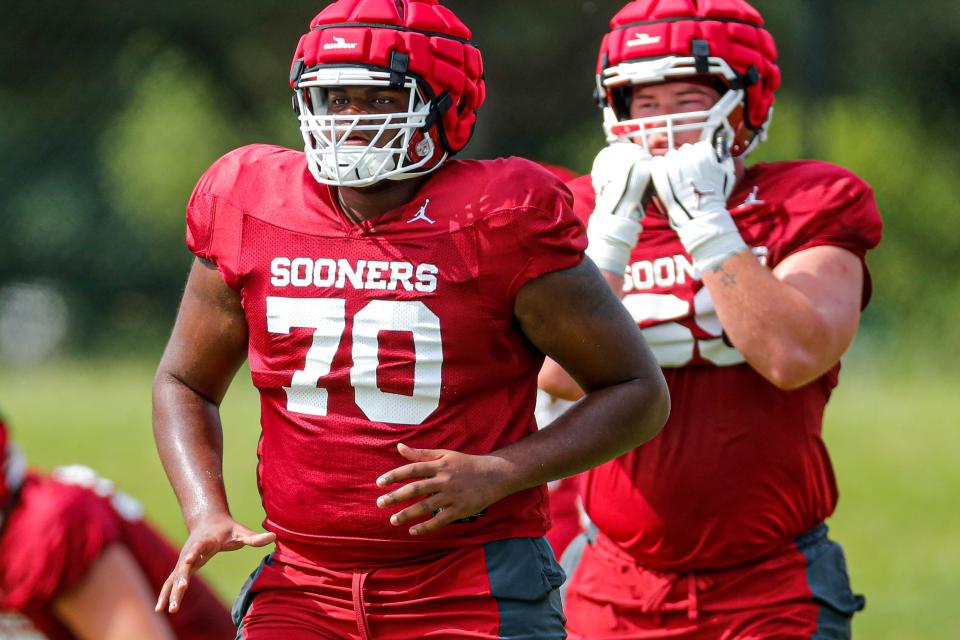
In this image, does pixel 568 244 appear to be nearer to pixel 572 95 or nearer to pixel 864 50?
→ pixel 572 95

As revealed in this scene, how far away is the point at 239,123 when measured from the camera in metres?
11.1

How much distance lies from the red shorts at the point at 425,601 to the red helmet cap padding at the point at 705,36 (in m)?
1.22

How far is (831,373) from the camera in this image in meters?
3.17

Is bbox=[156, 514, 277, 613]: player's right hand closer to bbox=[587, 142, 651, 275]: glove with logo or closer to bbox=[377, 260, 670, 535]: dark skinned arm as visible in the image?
bbox=[377, 260, 670, 535]: dark skinned arm

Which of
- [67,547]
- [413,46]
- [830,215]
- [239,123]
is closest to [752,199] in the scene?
[830,215]

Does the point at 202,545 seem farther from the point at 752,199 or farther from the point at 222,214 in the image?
Result: the point at 752,199

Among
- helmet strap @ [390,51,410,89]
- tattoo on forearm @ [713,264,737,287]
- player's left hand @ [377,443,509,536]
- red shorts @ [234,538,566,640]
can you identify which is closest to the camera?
player's left hand @ [377,443,509,536]

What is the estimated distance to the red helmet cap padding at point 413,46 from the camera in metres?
2.58

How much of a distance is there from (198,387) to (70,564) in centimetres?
101

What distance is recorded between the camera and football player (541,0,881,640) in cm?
299

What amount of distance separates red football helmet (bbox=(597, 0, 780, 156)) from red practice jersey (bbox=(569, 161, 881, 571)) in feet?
0.63

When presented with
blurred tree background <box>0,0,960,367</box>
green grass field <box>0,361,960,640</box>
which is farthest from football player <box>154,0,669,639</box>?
blurred tree background <box>0,0,960,367</box>

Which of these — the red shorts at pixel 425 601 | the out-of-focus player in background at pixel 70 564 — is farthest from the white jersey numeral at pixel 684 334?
the out-of-focus player in background at pixel 70 564

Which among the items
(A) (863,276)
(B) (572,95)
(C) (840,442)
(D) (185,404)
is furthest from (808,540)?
(C) (840,442)
